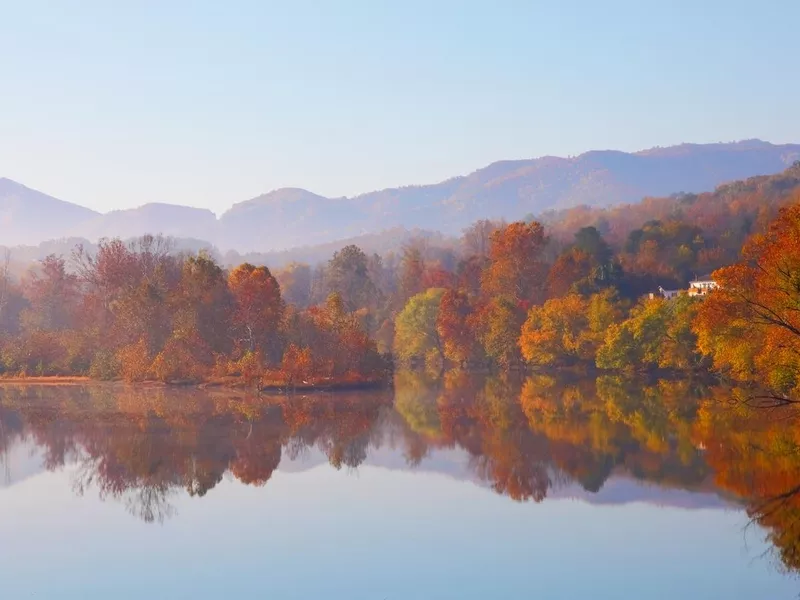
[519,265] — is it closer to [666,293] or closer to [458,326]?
[458,326]

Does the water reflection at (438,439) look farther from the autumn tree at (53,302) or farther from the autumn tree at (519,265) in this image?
the autumn tree at (519,265)

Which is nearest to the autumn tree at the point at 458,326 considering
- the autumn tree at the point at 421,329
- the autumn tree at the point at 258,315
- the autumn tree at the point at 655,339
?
the autumn tree at the point at 421,329

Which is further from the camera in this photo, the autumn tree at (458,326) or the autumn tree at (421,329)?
the autumn tree at (421,329)

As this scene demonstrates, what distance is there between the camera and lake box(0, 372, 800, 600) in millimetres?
16531

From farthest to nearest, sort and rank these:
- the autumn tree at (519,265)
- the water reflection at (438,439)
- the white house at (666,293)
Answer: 1. the autumn tree at (519,265)
2. the white house at (666,293)
3. the water reflection at (438,439)

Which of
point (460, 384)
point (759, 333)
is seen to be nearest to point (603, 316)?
point (460, 384)

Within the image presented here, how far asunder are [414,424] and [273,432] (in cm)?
654

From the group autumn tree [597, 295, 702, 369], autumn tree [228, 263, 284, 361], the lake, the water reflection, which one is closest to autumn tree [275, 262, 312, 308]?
autumn tree [228, 263, 284, 361]

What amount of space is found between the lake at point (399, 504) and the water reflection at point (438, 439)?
0.40 ft

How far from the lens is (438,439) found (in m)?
33.8

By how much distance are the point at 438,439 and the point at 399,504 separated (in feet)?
35.4

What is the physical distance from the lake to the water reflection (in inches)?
4.9

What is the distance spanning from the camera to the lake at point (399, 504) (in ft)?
54.2

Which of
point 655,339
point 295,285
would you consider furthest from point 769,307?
point 295,285
